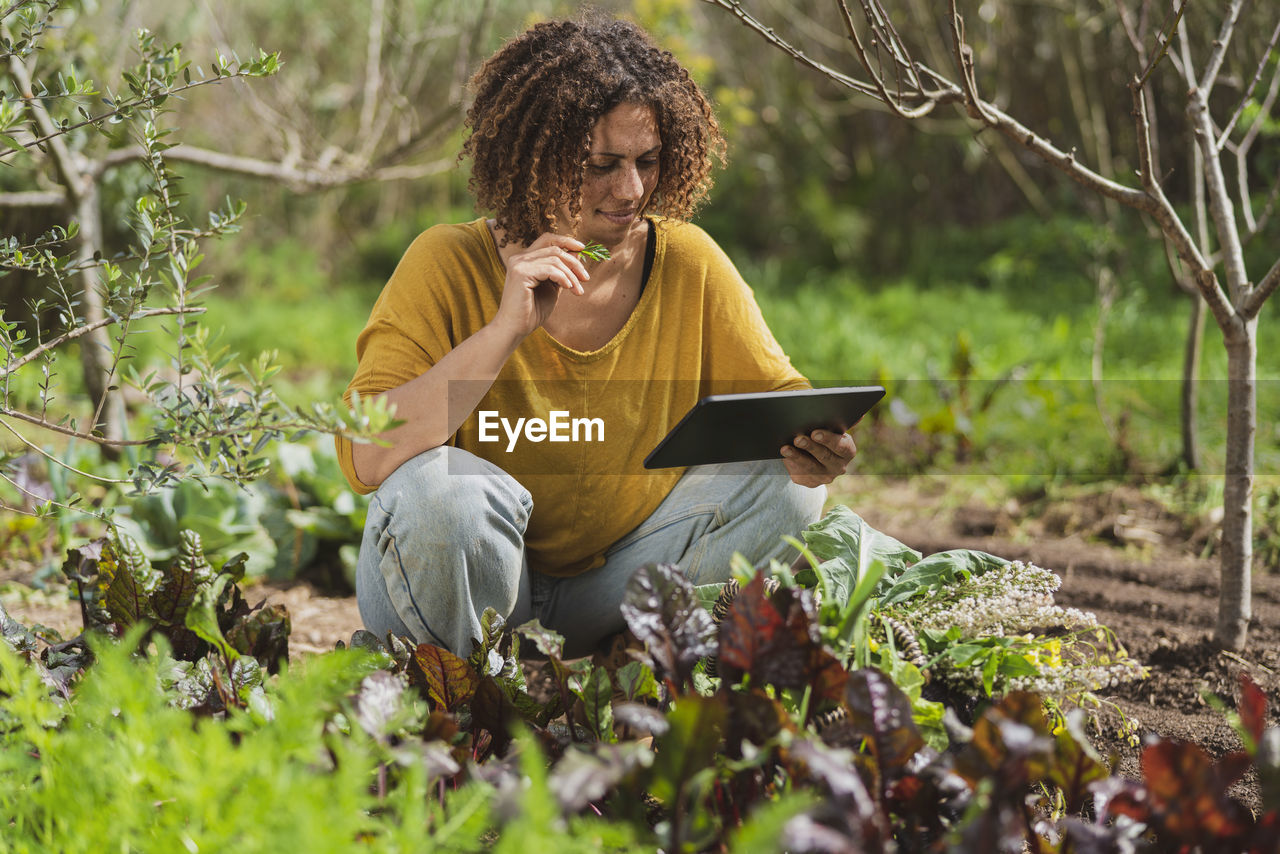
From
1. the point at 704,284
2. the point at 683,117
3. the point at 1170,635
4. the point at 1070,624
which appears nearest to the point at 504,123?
the point at 683,117

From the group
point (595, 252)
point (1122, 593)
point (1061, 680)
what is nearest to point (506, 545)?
point (595, 252)

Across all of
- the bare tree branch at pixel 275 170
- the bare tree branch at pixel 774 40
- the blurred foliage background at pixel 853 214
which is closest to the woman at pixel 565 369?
the bare tree branch at pixel 774 40

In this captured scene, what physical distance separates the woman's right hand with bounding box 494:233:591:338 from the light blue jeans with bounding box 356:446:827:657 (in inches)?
10.3

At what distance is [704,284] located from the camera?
2.18 meters

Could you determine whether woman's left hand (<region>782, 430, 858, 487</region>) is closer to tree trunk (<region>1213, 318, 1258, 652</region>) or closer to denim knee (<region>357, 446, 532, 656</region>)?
denim knee (<region>357, 446, 532, 656</region>)

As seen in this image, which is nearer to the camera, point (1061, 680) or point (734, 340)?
point (1061, 680)

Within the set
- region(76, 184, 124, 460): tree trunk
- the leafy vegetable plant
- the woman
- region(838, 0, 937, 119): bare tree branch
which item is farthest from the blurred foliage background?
the leafy vegetable plant

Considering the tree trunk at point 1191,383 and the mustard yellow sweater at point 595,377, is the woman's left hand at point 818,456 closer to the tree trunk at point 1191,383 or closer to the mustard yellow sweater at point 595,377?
the mustard yellow sweater at point 595,377

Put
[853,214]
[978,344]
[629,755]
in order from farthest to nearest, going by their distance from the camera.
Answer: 1. [853,214]
2. [978,344]
3. [629,755]

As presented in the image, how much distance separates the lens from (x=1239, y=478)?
6.86ft

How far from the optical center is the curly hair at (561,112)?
75.8 inches

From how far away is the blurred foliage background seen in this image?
3.79 meters

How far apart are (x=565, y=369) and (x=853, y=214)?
511 centimetres

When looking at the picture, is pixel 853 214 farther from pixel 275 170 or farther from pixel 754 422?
pixel 754 422
